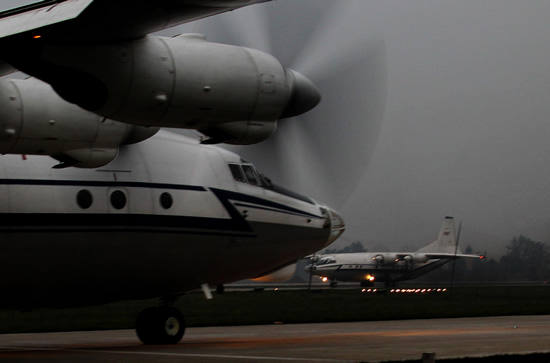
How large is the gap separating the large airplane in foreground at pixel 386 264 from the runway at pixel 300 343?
5767 cm

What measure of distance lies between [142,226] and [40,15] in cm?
834

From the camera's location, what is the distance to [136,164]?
19.2m

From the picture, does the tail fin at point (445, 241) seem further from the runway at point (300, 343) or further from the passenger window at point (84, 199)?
the passenger window at point (84, 199)

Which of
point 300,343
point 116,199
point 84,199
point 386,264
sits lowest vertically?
point 300,343

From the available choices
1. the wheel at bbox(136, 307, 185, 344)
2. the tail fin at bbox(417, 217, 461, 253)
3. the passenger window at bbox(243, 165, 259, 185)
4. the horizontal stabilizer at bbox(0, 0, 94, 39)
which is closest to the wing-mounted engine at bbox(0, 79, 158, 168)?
the horizontal stabilizer at bbox(0, 0, 94, 39)

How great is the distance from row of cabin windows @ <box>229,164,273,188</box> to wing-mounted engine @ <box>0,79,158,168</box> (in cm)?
571

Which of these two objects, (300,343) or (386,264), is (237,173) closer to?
(300,343)

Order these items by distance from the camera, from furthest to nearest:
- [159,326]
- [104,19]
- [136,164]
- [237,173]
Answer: [237,173] < [159,326] < [136,164] < [104,19]

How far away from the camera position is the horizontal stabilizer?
10.3m

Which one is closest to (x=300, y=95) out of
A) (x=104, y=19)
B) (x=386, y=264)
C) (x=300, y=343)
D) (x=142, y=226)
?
(x=104, y=19)

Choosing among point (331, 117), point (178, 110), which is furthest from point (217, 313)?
point (178, 110)

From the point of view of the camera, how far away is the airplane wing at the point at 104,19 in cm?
1050

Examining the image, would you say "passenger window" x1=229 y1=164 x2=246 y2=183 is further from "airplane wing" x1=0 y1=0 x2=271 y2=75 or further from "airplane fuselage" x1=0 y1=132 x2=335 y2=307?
"airplane wing" x1=0 y1=0 x2=271 y2=75

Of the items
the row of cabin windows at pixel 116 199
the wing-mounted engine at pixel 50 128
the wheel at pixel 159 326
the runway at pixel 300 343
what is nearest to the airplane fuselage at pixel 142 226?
the row of cabin windows at pixel 116 199
